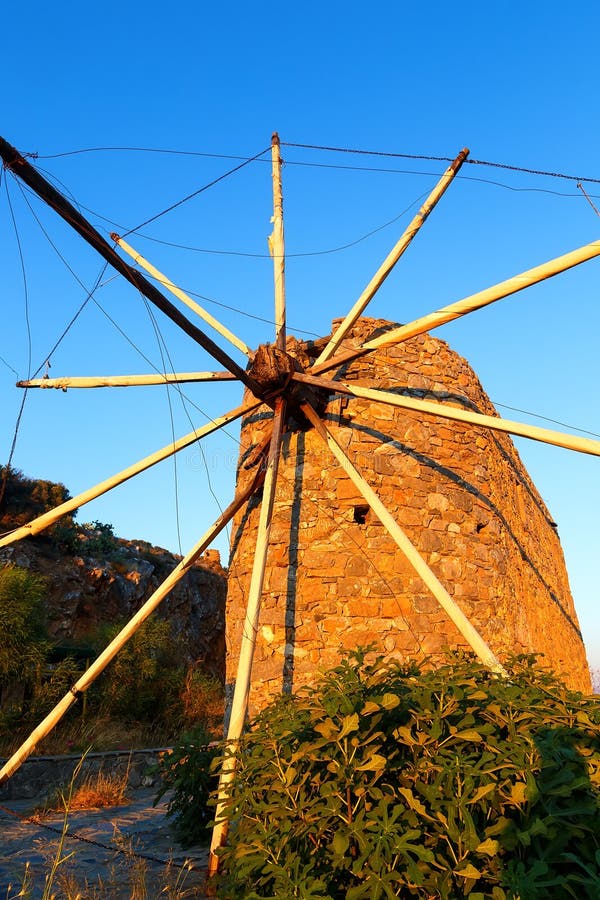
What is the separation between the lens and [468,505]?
6059mm

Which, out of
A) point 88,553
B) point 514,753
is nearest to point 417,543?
point 514,753

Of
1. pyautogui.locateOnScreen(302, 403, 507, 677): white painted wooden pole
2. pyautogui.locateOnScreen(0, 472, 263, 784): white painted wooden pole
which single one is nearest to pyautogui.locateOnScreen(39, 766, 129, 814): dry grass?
pyautogui.locateOnScreen(0, 472, 263, 784): white painted wooden pole

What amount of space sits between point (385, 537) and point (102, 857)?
121 inches

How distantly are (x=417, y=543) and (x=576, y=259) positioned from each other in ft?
8.23

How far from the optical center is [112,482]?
579 centimetres

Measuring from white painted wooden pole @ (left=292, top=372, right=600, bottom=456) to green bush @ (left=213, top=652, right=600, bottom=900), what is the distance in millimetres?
1658

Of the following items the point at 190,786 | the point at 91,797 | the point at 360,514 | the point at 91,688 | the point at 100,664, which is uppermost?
the point at 360,514

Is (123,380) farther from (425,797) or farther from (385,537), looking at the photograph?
(425,797)

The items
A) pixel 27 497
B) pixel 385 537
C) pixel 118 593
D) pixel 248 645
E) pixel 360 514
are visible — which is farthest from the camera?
pixel 27 497

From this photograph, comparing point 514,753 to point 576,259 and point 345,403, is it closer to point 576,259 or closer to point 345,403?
point 576,259

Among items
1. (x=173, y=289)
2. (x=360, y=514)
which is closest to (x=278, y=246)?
(x=173, y=289)

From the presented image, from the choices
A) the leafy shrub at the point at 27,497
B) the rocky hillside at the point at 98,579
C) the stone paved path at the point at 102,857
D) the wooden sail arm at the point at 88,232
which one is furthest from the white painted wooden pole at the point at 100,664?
the leafy shrub at the point at 27,497

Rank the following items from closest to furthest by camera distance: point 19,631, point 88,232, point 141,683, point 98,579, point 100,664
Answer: point 88,232
point 100,664
point 19,631
point 141,683
point 98,579

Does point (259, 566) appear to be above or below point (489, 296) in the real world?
below
